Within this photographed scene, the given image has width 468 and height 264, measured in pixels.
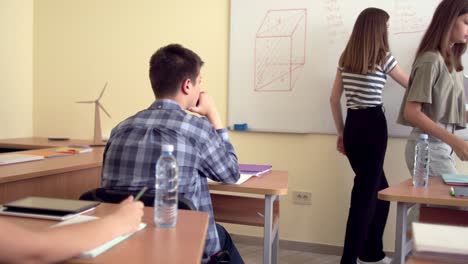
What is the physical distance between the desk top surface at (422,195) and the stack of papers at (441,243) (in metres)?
0.35

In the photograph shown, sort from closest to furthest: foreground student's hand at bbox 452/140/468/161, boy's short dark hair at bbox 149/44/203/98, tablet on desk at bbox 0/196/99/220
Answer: tablet on desk at bbox 0/196/99/220, boy's short dark hair at bbox 149/44/203/98, foreground student's hand at bbox 452/140/468/161

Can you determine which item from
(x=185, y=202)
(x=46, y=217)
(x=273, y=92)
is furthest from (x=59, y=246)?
(x=273, y=92)

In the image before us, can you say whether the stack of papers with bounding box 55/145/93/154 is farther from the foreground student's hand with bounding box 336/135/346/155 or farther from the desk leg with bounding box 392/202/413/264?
the desk leg with bounding box 392/202/413/264

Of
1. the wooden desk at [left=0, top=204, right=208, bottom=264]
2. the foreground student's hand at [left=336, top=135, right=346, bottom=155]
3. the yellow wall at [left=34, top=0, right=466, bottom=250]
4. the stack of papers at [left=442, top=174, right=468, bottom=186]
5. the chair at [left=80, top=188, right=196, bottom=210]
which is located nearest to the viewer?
the wooden desk at [left=0, top=204, right=208, bottom=264]

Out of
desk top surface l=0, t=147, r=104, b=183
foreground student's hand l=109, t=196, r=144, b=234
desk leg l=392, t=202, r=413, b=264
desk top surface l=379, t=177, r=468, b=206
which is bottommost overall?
desk leg l=392, t=202, r=413, b=264

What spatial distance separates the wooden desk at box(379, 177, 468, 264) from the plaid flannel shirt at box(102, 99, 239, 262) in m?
0.64

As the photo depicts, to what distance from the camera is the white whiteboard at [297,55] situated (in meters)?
3.02

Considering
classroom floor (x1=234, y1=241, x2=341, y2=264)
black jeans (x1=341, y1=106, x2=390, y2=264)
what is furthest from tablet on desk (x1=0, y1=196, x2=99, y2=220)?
classroom floor (x1=234, y1=241, x2=341, y2=264)

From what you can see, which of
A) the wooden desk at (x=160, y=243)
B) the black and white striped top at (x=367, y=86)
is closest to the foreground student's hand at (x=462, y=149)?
the black and white striped top at (x=367, y=86)

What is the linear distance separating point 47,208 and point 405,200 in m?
1.17

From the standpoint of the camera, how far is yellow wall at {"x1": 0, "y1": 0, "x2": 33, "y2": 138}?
3.76 meters

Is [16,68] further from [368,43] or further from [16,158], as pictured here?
[368,43]

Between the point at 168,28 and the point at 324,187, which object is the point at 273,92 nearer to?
the point at 324,187

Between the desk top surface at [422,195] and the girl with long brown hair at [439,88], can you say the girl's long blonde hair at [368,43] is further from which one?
the desk top surface at [422,195]
